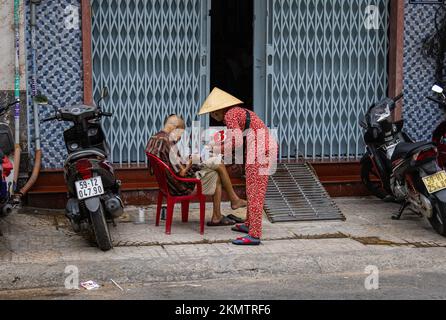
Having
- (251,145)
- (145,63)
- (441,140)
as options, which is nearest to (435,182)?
(441,140)

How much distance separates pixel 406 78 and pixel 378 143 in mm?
1446

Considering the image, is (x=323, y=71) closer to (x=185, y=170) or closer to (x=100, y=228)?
(x=185, y=170)

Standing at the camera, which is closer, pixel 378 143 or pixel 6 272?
pixel 6 272

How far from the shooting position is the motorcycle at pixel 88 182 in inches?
281

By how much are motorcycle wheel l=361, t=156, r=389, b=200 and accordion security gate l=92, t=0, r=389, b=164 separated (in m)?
0.63

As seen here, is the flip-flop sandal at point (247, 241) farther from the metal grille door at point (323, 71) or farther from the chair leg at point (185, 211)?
the metal grille door at point (323, 71)

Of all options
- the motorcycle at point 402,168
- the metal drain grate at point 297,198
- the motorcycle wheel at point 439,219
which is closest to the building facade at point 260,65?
the metal drain grate at point 297,198

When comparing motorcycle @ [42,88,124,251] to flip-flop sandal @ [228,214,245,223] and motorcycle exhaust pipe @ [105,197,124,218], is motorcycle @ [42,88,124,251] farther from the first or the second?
flip-flop sandal @ [228,214,245,223]

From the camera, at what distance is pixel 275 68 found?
9.93m

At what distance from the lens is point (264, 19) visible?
989cm

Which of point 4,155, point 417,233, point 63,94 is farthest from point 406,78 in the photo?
point 4,155

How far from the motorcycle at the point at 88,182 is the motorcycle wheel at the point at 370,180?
321 centimetres

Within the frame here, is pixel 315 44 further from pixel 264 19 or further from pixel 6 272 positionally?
pixel 6 272

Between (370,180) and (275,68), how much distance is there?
176cm
